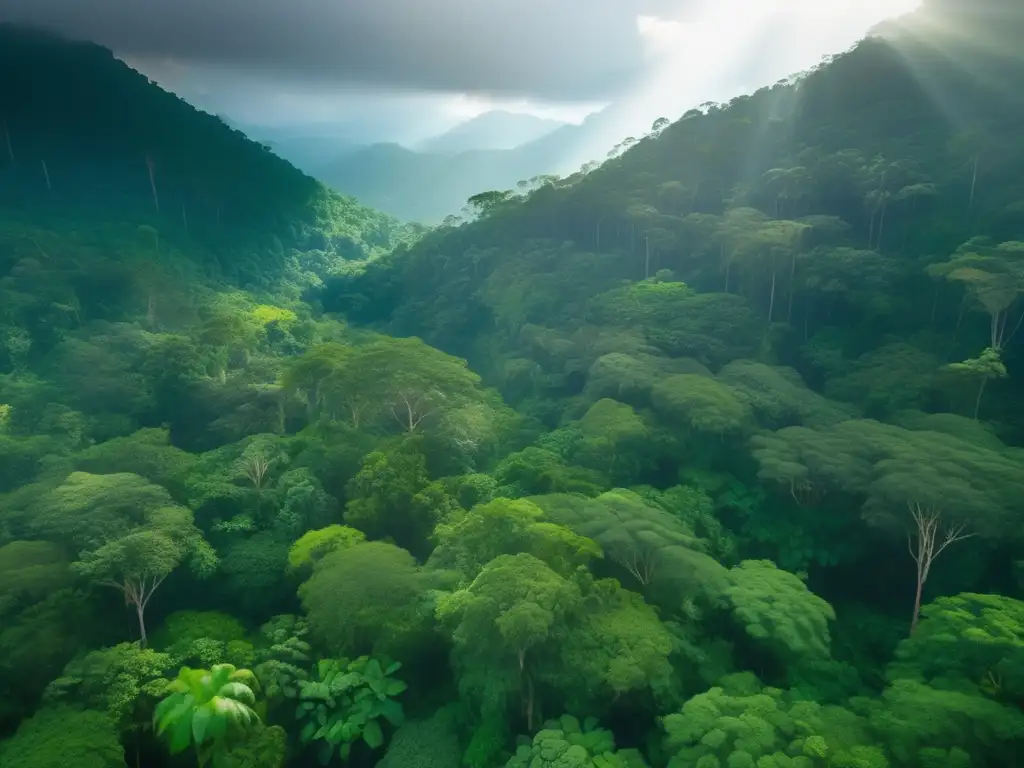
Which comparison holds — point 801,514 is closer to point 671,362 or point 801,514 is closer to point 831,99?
point 671,362

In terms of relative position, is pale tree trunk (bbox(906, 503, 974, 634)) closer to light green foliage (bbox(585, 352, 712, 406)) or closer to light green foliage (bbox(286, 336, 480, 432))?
light green foliage (bbox(585, 352, 712, 406))

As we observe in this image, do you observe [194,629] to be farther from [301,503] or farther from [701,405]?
[701,405]

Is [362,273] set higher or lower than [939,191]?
lower

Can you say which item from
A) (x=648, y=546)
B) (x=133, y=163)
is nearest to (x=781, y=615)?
(x=648, y=546)

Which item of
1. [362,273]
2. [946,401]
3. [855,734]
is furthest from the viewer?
[362,273]

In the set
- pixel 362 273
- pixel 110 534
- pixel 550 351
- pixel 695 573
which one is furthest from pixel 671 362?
pixel 362 273

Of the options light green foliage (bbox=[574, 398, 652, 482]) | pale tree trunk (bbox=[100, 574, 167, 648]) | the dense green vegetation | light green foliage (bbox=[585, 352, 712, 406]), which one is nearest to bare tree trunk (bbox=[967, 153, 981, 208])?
the dense green vegetation

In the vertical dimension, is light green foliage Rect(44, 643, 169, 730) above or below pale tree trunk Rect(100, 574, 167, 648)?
below

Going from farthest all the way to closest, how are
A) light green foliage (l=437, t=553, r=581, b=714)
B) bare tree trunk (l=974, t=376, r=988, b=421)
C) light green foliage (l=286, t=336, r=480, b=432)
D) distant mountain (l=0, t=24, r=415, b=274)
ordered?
distant mountain (l=0, t=24, r=415, b=274) < light green foliage (l=286, t=336, r=480, b=432) < bare tree trunk (l=974, t=376, r=988, b=421) < light green foliage (l=437, t=553, r=581, b=714)
